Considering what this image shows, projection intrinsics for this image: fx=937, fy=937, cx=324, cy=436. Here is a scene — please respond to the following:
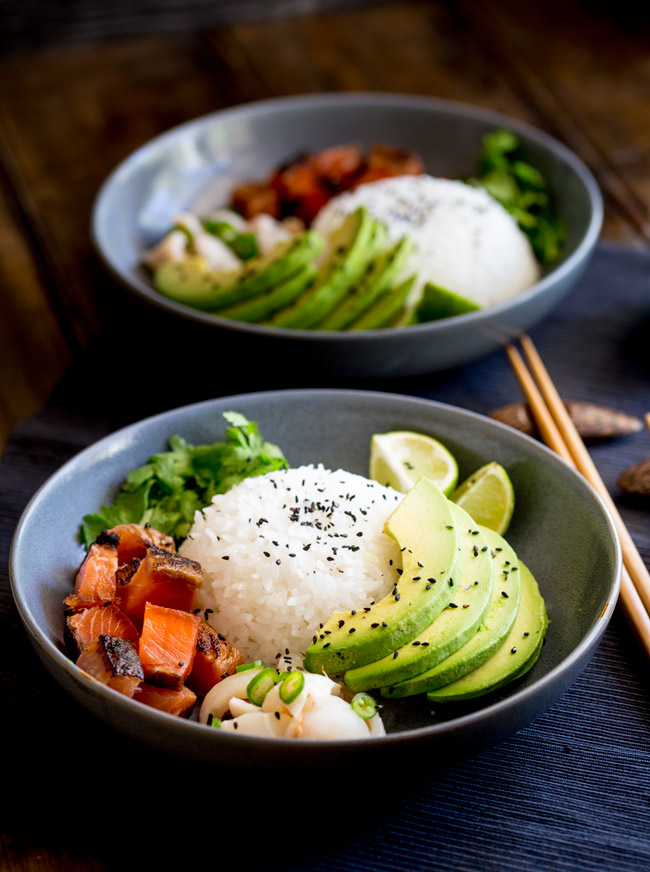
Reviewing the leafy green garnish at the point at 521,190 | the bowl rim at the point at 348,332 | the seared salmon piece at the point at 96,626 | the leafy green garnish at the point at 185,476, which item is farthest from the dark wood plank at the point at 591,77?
the seared salmon piece at the point at 96,626

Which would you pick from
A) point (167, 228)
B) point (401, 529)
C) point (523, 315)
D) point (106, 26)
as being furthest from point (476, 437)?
point (106, 26)

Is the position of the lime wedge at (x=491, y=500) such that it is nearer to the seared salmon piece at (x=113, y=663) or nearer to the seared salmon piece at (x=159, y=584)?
the seared salmon piece at (x=159, y=584)

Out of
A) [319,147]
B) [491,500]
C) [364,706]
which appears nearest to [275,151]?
[319,147]

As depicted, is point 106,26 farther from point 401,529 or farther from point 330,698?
point 330,698

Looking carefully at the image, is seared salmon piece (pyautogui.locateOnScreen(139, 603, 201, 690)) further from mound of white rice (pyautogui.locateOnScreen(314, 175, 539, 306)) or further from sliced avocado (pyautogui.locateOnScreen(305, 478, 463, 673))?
mound of white rice (pyautogui.locateOnScreen(314, 175, 539, 306))

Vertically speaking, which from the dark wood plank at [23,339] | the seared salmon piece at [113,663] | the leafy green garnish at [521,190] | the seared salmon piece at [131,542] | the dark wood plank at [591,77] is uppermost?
the seared salmon piece at [113,663]

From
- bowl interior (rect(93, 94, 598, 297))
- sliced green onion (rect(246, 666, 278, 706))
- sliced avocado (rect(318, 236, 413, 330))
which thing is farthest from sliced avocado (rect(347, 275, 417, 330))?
sliced green onion (rect(246, 666, 278, 706))
